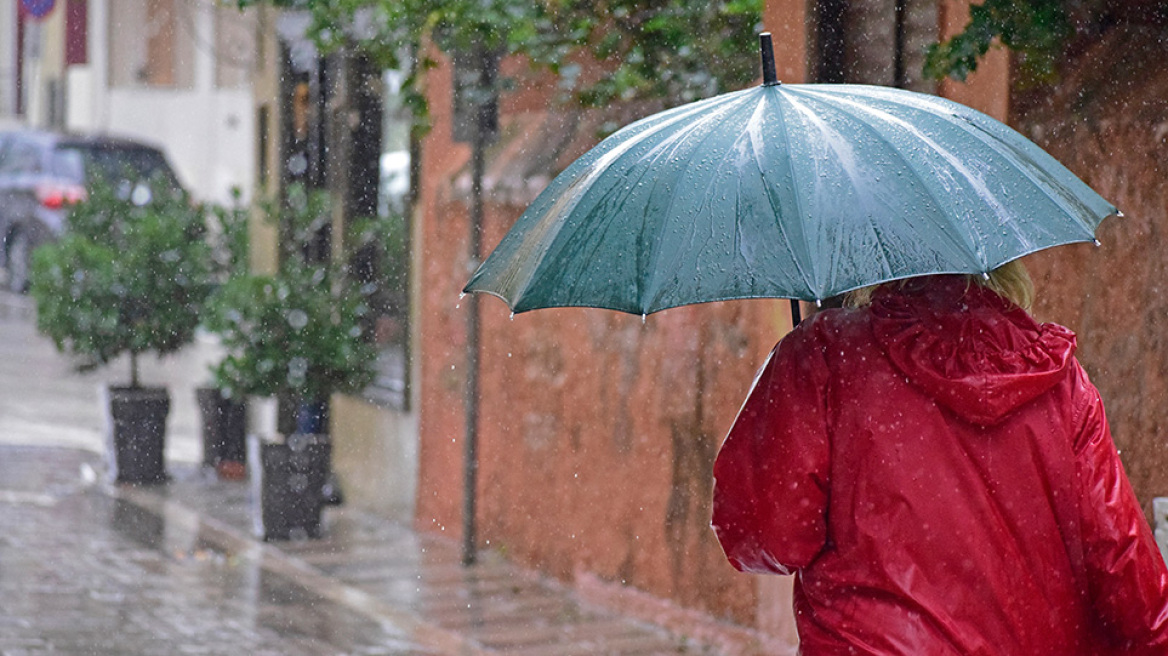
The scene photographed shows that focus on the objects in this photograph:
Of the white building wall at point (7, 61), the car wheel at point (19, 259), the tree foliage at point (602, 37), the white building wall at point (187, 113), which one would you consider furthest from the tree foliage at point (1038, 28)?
the white building wall at point (7, 61)

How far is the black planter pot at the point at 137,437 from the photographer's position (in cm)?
970

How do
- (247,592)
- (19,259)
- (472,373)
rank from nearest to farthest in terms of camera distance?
1. (247,592)
2. (472,373)
3. (19,259)

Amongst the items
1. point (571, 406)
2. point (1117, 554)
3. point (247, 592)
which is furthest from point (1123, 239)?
point (247, 592)

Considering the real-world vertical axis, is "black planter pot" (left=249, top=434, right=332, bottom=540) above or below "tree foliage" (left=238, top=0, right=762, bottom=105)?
below

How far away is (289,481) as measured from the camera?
8117 millimetres

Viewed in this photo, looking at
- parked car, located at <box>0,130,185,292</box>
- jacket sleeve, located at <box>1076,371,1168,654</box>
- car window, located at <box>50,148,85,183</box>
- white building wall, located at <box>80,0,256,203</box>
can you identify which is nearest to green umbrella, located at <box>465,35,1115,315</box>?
jacket sleeve, located at <box>1076,371,1168,654</box>

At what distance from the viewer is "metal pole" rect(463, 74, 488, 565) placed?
7652mm

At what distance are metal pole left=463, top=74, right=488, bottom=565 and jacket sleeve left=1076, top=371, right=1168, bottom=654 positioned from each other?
528 cm

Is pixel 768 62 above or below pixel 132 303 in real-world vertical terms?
above

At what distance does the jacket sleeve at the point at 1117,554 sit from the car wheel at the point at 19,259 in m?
19.0

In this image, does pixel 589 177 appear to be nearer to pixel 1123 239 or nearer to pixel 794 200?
pixel 794 200

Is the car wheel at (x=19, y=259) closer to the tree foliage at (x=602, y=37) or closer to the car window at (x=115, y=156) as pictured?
the car window at (x=115, y=156)

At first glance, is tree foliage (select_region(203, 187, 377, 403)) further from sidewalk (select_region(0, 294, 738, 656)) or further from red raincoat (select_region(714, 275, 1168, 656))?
red raincoat (select_region(714, 275, 1168, 656))

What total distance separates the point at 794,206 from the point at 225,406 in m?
7.95
